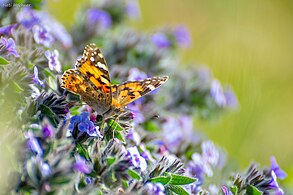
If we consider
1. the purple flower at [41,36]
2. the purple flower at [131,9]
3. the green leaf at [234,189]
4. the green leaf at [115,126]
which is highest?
the purple flower at [131,9]

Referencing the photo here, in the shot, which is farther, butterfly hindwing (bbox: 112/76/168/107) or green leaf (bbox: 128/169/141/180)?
butterfly hindwing (bbox: 112/76/168/107)

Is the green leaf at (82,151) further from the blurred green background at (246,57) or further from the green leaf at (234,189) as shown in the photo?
the blurred green background at (246,57)

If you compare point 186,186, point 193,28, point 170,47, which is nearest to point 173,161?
point 186,186

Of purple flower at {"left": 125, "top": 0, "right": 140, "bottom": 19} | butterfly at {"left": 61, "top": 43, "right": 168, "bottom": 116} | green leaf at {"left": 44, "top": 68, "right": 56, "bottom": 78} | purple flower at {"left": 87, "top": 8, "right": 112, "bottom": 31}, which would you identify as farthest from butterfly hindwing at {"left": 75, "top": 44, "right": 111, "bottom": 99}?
purple flower at {"left": 125, "top": 0, "right": 140, "bottom": 19}

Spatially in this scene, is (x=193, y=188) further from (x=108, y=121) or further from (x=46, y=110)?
(x=46, y=110)

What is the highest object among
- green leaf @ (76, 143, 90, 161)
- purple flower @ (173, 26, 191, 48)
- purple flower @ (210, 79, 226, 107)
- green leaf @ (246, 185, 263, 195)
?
purple flower @ (173, 26, 191, 48)

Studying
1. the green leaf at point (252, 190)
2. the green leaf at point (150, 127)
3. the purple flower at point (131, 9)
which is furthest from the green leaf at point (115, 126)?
the purple flower at point (131, 9)

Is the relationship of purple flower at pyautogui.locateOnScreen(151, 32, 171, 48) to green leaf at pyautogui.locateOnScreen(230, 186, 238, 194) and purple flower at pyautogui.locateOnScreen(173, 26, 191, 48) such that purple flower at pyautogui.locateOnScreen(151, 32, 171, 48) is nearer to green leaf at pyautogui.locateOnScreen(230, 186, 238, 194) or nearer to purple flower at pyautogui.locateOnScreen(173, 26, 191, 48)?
purple flower at pyautogui.locateOnScreen(173, 26, 191, 48)
